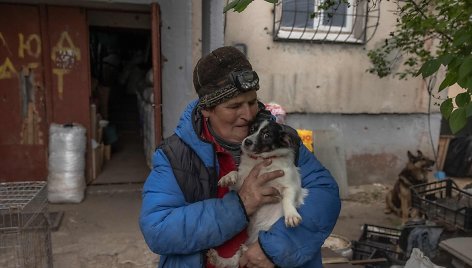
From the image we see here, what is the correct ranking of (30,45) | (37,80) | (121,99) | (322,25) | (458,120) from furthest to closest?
1. (121,99)
2. (322,25)
3. (37,80)
4. (30,45)
5. (458,120)

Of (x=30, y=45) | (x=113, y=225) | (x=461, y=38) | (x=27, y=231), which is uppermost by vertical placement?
(x=30, y=45)

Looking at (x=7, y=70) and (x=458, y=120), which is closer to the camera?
(x=458, y=120)

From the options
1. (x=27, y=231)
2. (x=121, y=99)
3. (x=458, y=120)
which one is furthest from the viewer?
(x=121, y=99)

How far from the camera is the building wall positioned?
660cm

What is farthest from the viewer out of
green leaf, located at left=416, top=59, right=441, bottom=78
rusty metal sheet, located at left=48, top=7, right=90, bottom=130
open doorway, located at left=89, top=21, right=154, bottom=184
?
open doorway, located at left=89, top=21, right=154, bottom=184

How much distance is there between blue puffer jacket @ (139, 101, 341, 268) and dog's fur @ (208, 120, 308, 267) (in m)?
0.11

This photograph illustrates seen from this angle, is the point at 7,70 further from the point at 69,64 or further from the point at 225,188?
the point at 225,188

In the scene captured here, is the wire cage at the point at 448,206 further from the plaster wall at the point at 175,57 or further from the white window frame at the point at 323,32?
the white window frame at the point at 323,32

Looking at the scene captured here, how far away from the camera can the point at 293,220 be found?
1.60 m

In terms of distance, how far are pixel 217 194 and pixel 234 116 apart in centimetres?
36

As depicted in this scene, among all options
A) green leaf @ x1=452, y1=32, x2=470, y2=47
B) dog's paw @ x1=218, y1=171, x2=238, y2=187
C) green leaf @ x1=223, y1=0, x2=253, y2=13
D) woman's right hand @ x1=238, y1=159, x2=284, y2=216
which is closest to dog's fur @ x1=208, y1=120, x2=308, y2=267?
dog's paw @ x1=218, y1=171, x2=238, y2=187

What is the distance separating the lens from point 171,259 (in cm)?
158

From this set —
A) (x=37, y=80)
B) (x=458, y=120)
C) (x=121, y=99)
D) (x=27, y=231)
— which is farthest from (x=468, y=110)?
(x=121, y=99)

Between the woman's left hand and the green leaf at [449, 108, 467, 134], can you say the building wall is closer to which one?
the green leaf at [449, 108, 467, 134]
